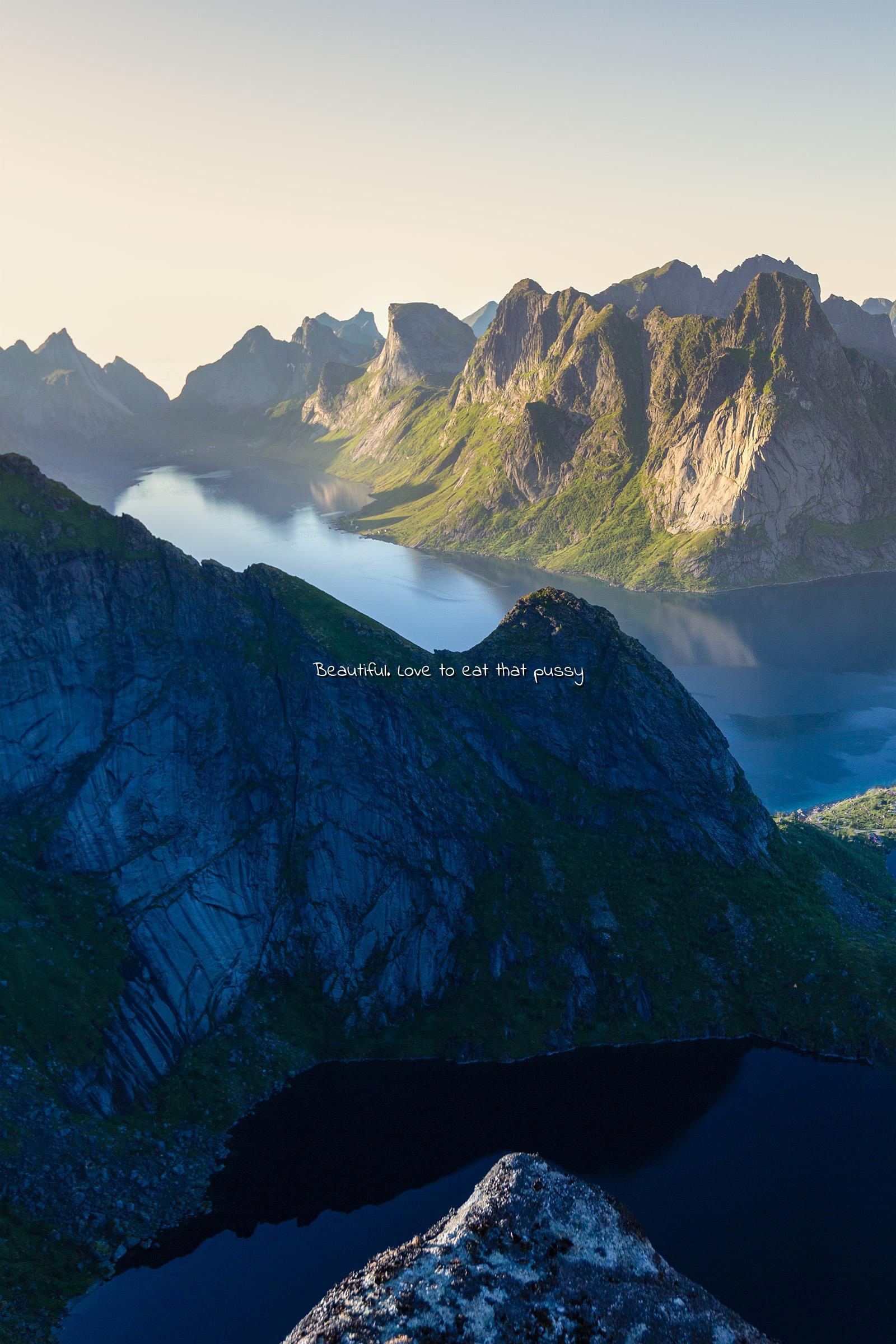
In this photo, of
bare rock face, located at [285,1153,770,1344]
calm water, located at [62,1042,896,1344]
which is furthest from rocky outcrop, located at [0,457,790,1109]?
bare rock face, located at [285,1153,770,1344]

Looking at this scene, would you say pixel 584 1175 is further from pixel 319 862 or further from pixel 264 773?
pixel 264 773

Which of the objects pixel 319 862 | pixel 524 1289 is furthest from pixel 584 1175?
pixel 319 862

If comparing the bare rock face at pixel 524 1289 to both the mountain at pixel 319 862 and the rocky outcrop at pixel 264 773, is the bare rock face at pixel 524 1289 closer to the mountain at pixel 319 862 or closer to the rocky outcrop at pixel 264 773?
the mountain at pixel 319 862

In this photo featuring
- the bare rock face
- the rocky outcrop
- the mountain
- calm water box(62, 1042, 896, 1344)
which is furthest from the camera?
the rocky outcrop

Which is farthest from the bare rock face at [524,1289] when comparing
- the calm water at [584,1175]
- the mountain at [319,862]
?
the mountain at [319,862]

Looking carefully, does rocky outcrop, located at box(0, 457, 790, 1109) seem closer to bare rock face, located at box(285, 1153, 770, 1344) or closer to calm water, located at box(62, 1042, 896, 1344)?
calm water, located at box(62, 1042, 896, 1344)

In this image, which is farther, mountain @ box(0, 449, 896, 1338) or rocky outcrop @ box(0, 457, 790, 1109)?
rocky outcrop @ box(0, 457, 790, 1109)

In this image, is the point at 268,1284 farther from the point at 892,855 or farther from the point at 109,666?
the point at 892,855
